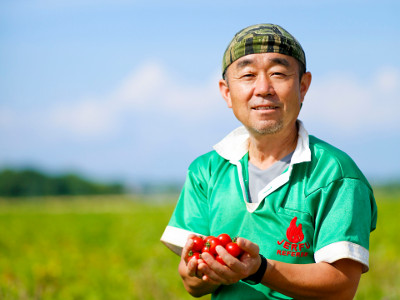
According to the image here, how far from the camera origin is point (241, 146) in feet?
9.64

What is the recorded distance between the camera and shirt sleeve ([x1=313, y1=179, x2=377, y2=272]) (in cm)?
249

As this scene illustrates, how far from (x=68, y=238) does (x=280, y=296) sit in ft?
36.3

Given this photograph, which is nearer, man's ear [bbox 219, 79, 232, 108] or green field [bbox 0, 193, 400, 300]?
man's ear [bbox 219, 79, 232, 108]

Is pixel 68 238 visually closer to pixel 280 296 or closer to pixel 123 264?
pixel 123 264

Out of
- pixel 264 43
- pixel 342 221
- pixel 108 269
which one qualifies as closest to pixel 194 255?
pixel 342 221

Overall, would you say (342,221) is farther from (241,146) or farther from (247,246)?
(241,146)

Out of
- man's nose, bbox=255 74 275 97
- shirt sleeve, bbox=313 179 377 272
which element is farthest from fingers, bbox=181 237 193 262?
man's nose, bbox=255 74 275 97

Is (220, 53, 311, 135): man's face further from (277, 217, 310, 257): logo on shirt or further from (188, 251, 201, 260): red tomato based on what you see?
(188, 251, 201, 260): red tomato

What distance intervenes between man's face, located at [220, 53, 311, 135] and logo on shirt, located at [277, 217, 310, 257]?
471 millimetres

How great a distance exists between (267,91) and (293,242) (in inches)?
28.4

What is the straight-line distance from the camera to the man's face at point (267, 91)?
2.64 metres

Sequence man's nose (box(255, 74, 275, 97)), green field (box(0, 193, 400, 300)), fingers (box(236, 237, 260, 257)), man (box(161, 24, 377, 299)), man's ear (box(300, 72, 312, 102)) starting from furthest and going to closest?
green field (box(0, 193, 400, 300)) → man's ear (box(300, 72, 312, 102)) → man's nose (box(255, 74, 275, 97)) → man (box(161, 24, 377, 299)) → fingers (box(236, 237, 260, 257))

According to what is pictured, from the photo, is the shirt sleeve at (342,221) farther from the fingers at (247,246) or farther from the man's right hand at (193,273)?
the man's right hand at (193,273)

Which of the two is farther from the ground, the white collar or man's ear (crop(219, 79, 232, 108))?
man's ear (crop(219, 79, 232, 108))
